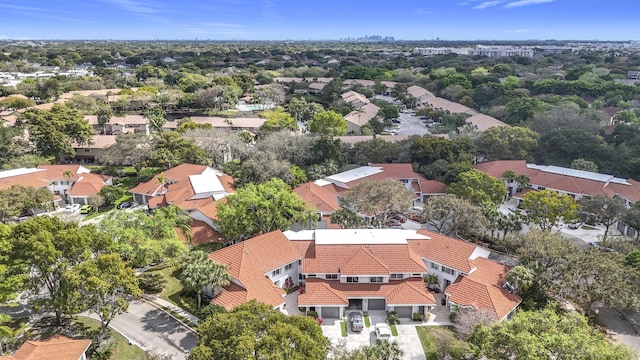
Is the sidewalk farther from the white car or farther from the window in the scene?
the white car

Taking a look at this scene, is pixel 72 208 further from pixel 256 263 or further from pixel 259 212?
pixel 256 263

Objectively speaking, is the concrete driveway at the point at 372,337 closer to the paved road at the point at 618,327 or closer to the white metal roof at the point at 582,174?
the paved road at the point at 618,327

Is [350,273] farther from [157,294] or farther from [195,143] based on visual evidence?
[195,143]

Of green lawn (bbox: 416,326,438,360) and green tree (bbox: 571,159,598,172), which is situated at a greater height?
green tree (bbox: 571,159,598,172)

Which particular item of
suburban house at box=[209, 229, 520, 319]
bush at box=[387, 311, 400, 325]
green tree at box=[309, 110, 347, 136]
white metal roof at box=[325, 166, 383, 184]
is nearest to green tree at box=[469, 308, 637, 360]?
suburban house at box=[209, 229, 520, 319]

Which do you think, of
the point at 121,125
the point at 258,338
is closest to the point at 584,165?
the point at 258,338
